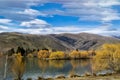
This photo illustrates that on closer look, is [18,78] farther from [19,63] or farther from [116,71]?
[116,71]

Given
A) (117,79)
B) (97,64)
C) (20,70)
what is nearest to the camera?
(117,79)

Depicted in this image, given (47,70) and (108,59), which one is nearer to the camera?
(108,59)

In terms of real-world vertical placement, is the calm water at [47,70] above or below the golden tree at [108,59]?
below

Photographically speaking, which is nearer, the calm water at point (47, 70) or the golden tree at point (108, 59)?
the golden tree at point (108, 59)

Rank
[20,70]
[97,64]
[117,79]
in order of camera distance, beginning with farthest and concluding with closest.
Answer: [97,64], [20,70], [117,79]

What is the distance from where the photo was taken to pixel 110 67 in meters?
73.6

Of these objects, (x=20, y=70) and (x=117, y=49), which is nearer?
(x=20, y=70)

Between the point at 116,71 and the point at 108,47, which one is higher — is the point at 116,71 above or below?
below

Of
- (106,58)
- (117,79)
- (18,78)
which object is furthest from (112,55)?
(18,78)

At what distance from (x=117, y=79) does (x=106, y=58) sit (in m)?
23.6

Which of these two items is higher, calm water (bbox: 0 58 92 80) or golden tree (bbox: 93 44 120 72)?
golden tree (bbox: 93 44 120 72)

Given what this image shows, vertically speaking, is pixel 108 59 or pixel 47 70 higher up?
pixel 108 59

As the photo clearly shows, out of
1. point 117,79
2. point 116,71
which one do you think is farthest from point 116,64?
point 117,79

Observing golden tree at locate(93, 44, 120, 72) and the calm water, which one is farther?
the calm water
